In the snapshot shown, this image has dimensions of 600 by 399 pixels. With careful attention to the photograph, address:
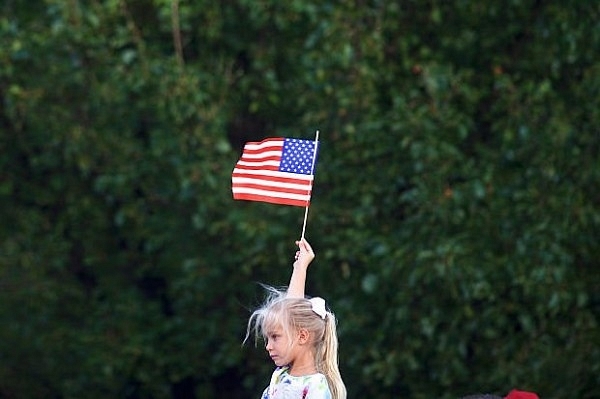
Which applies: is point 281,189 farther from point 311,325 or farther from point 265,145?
point 311,325

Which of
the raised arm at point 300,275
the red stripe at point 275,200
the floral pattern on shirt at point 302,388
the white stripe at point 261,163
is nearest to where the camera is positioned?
the floral pattern on shirt at point 302,388

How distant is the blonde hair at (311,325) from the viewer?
480cm

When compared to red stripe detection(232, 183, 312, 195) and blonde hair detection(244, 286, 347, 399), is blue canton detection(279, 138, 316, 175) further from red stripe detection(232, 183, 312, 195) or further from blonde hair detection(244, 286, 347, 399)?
blonde hair detection(244, 286, 347, 399)

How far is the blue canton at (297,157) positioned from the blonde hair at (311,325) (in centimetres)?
81

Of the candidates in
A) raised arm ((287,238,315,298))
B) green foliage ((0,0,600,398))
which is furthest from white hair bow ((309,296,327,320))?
green foliage ((0,0,600,398))

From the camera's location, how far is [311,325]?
4.83 meters

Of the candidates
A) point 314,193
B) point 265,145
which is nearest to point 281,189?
point 265,145

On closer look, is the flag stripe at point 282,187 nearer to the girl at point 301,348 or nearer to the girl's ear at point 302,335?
the girl at point 301,348

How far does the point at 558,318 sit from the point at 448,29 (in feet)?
5.96

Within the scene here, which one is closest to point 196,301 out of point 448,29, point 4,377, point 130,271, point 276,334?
point 130,271

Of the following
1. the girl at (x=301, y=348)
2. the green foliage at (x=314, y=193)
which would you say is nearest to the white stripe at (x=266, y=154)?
the girl at (x=301, y=348)

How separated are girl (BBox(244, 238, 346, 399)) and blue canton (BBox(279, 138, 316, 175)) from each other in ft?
2.65

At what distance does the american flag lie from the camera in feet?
18.3

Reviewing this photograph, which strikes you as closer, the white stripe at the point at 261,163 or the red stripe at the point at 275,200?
the red stripe at the point at 275,200
